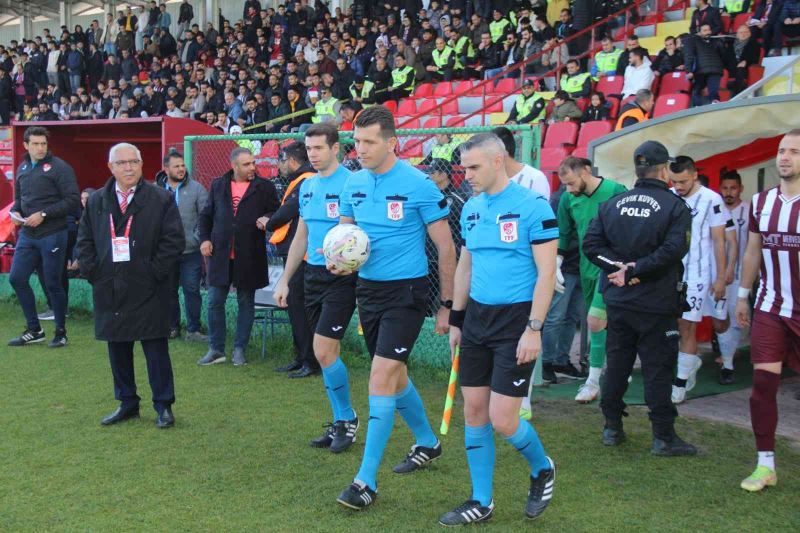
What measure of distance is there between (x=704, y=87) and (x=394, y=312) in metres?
8.80

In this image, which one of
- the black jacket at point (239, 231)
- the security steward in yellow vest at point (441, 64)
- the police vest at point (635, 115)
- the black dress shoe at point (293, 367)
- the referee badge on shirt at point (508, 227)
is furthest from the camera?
the security steward in yellow vest at point (441, 64)

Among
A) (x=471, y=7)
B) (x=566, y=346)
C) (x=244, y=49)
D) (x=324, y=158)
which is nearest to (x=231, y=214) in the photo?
(x=324, y=158)

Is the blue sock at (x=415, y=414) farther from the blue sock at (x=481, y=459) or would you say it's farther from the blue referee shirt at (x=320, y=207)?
the blue referee shirt at (x=320, y=207)

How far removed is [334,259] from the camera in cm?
449

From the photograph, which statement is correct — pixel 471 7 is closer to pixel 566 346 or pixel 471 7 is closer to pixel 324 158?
pixel 566 346

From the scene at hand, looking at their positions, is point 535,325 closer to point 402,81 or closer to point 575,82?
point 575,82

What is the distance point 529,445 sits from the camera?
406cm

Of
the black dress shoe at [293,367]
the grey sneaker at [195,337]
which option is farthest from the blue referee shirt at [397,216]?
the grey sneaker at [195,337]

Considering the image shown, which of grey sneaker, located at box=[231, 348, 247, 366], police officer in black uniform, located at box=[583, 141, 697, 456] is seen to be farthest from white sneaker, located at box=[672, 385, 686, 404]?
grey sneaker, located at box=[231, 348, 247, 366]

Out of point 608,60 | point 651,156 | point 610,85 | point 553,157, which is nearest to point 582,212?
point 651,156

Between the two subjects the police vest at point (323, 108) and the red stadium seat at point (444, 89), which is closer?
the police vest at point (323, 108)

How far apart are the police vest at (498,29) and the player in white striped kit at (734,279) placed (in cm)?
946

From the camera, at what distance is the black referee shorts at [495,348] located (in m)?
3.93

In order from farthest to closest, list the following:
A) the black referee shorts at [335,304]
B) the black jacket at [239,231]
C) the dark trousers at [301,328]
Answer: the black jacket at [239,231] → the dark trousers at [301,328] → the black referee shorts at [335,304]
